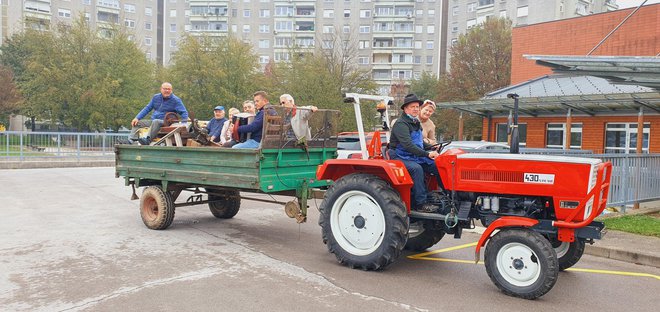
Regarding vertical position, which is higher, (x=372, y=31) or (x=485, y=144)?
(x=372, y=31)

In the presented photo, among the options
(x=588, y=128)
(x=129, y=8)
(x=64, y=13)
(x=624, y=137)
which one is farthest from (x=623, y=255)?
(x=129, y=8)

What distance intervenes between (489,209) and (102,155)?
69.8 feet

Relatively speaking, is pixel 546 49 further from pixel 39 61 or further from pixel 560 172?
pixel 39 61

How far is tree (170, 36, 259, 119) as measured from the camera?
3403 cm

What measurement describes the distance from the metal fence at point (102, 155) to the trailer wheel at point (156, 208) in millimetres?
8373

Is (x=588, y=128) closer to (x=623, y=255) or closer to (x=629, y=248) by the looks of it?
(x=629, y=248)

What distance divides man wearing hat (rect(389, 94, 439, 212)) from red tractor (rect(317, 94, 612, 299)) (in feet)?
0.39

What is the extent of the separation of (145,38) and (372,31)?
34734 millimetres

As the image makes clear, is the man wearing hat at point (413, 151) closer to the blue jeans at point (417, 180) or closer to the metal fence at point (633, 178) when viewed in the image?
the blue jeans at point (417, 180)

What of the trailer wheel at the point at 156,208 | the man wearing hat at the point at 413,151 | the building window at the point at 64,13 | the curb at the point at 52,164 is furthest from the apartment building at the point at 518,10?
the man wearing hat at the point at 413,151

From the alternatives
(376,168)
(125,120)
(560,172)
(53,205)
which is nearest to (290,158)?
(376,168)

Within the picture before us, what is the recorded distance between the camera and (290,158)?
24.4ft

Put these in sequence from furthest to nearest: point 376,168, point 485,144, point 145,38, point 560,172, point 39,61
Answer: point 145,38, point 39,61, point 485,144, point 376,168, point 560,172

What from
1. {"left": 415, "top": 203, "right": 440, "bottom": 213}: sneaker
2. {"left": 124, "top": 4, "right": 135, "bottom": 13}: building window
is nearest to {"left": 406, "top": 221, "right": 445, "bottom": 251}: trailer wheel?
{"left": 415, "top": 203, "right": 440, "bottom": 213}: sneaker
